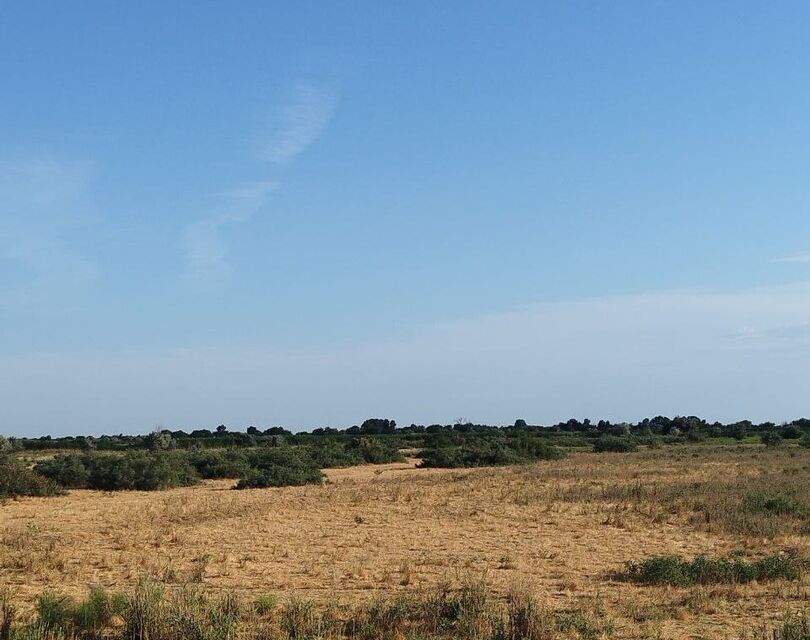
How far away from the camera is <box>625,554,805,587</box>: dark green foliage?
13.0 meters

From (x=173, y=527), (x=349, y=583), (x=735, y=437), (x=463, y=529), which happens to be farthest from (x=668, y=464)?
(x=735, y=437)

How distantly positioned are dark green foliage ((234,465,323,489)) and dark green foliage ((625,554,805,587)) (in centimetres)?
2137

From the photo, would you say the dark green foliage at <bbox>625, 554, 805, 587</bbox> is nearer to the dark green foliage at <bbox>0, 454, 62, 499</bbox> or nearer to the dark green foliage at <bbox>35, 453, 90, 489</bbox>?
the dark green foliage at <bbox>0, 454, 62, 499</bbox>

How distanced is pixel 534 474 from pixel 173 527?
18389 millimetres

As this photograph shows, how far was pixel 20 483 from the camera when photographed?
29953 millimetres

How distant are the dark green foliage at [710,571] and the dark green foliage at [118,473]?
24.0m

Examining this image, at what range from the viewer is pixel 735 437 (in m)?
83.8

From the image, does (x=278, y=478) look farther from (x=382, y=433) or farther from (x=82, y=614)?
(x=382, y=433)

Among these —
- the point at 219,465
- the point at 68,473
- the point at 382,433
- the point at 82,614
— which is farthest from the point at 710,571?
the point at 382,433

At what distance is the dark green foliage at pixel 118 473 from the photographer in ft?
110

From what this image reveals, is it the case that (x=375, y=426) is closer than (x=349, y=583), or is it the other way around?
(x=349, y=583)

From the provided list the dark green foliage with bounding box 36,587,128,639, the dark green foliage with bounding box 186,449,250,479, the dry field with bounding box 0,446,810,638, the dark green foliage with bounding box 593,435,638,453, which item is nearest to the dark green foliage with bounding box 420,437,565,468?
the dark green foliage with bounding box 186,449,250,479

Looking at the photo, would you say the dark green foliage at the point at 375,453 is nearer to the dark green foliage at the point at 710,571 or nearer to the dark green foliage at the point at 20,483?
the dark green foliage at the point at 20,483

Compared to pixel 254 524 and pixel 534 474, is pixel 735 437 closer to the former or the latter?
pixel 534 474
